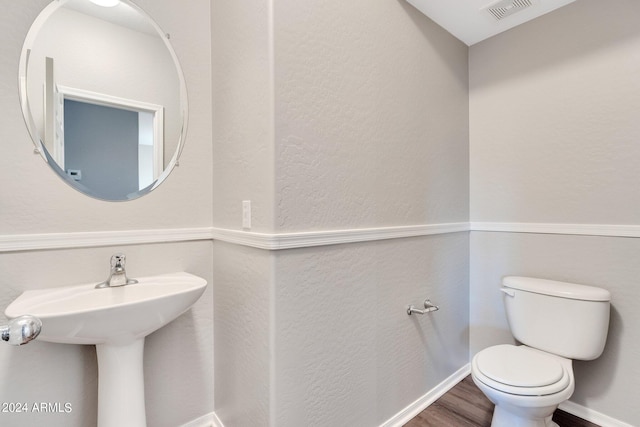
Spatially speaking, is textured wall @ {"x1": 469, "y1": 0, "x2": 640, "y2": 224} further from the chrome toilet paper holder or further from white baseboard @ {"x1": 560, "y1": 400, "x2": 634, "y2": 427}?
white baseboard @ {"x1": 560, "y1": 400, "x2": 634, "y2": 427}

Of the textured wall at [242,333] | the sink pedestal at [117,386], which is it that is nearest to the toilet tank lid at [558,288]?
the textured wall at [242,333]

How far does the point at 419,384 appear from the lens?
168 centimetres

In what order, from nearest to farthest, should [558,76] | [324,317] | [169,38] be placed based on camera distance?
[324,317] → [169,38] → [558,76]

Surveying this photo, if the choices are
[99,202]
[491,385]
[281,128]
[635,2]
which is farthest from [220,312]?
[635,2]

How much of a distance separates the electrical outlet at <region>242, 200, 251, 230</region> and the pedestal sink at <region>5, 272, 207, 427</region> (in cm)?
31

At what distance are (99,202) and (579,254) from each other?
97.8 inches

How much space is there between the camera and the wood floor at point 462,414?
156 cm

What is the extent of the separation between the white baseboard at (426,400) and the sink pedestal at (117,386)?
1167 millimetres

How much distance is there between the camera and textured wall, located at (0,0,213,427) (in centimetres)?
111

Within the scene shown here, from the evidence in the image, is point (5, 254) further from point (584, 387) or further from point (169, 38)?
point (584, 387)

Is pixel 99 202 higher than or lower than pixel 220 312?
higher

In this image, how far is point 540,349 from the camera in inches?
61.4

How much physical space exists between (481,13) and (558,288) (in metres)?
1.64

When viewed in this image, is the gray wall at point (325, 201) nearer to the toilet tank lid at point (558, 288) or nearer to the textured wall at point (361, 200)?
the textured wall at point (361, 200)
